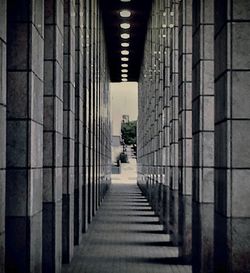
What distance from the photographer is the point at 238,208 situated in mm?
8922

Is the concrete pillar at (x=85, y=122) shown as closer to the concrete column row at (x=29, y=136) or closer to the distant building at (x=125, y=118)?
the concrete column row at (x=29, y=136)

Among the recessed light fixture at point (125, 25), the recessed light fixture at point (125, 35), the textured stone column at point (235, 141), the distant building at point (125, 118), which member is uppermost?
the recessed light fixture at point (125, 35)

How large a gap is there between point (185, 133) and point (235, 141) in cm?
717

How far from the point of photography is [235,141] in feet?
29.6

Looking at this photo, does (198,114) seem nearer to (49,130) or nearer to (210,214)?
(210,214)

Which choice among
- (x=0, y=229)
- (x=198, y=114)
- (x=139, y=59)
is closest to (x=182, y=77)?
(x=198, y=114)

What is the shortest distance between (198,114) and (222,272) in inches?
177

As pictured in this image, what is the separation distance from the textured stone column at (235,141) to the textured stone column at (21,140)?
11.3ft

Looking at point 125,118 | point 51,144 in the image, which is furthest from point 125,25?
point 125,118

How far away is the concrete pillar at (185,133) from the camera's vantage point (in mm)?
15984

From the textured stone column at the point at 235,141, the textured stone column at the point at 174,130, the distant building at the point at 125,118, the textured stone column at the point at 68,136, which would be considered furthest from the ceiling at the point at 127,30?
the distant building at the point at 125,118

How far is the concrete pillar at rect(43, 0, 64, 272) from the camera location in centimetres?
1355

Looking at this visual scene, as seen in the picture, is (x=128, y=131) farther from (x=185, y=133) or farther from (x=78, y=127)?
(x=185, y=133)

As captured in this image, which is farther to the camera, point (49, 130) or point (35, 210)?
point (49, 130)
